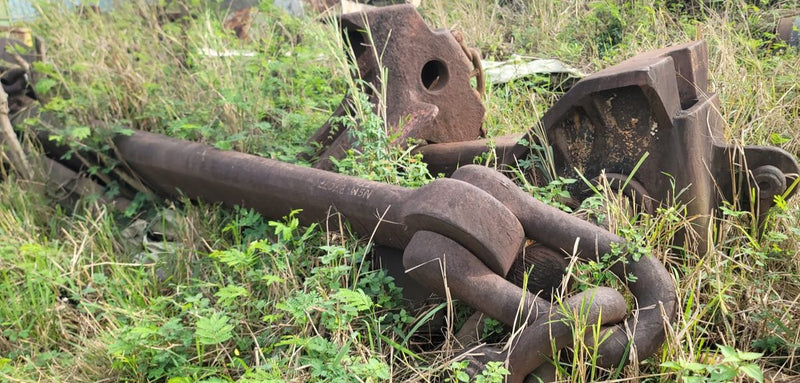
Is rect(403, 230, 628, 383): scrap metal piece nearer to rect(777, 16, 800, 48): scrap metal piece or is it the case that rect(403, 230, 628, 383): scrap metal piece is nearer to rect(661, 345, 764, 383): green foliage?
rect(661, 345, 764, 383): green foliage

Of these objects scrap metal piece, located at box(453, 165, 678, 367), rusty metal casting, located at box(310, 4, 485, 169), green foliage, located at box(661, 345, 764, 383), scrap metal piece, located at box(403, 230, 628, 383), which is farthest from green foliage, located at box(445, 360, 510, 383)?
rusty metal casting, located at box(310, 4, 485, 169)

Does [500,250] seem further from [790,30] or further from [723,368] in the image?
[790,30]

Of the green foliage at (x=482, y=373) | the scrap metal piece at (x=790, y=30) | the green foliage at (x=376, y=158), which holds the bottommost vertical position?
the green foliage at (x=482, y=373)

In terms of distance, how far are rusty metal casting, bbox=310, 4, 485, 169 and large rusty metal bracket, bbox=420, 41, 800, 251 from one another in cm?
88

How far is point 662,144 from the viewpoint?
2459mm

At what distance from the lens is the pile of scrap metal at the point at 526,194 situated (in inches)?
81.3

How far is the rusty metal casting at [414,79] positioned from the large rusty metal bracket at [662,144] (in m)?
0.88

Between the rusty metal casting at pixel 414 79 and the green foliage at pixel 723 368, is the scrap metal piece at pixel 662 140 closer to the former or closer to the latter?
the green foliage at pixel 723 368

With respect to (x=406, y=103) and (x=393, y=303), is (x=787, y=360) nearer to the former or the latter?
(x=393, y=303)

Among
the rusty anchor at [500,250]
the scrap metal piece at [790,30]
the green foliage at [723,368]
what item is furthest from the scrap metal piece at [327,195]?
the scrap metal piece at [790,30]

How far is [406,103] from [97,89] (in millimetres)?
2315

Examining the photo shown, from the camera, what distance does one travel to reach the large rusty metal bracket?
95.3 inches

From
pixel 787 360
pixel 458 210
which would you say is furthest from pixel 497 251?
pixel 787 360

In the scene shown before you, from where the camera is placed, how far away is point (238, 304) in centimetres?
276
